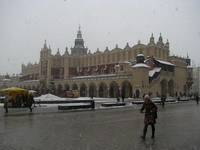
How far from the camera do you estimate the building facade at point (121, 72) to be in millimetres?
51438

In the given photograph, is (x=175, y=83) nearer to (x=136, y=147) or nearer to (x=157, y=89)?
(x=157, y=89)

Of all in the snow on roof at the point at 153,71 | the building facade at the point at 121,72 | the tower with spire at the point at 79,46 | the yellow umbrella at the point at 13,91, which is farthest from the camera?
the tower with spire at the point at 79,46

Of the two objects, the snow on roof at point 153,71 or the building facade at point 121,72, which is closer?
the building facade at point 121,72

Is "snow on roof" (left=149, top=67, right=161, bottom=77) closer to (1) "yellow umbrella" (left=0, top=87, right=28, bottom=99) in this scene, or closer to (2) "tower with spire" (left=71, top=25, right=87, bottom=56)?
(1) "yellow umbrella" (left=0, top=87, right=28, bottom=99)

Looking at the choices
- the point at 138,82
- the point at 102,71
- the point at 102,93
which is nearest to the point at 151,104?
the point at 138,82

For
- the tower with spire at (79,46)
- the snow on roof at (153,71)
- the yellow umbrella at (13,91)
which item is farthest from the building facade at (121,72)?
the tower with spire at (79,46)

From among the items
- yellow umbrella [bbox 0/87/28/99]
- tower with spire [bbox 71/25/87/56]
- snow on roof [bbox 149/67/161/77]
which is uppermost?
tower with spire [bbox 71/25/87/56]

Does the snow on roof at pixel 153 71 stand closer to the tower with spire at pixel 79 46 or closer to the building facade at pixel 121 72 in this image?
the building facade at pixel 121 72

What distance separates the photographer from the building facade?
5144cm

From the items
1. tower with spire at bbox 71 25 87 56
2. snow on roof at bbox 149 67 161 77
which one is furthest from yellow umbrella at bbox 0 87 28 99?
tower with spire at bbox 71 25 87 56

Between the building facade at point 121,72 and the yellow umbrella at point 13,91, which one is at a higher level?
the building facade at point 121,72

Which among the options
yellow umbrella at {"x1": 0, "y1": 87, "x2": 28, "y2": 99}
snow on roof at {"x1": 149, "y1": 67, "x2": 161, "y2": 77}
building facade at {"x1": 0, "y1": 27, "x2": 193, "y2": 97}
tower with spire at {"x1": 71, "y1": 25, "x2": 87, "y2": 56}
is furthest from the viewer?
tower with spire at {"x1": 71, "y1": 25, "x2": 87, "y2": 56}

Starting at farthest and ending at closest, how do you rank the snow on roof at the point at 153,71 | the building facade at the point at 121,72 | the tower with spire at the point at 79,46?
the tower with spire at the point at 79,46, the snow on roof at the point at 153,71, the building facade at the point at 121,72

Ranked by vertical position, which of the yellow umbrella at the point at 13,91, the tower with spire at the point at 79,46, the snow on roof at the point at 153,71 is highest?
the tower with spire at the point at 79,46
